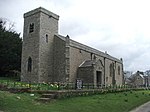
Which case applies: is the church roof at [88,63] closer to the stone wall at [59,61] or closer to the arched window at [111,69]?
the stone wall at [59,61]

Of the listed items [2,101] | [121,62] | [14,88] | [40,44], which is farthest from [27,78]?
[121,62]

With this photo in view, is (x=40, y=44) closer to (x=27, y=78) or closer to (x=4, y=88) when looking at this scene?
(x=27, y=78)

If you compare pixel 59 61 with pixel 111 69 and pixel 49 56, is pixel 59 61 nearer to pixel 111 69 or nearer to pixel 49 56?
pixel 49 56

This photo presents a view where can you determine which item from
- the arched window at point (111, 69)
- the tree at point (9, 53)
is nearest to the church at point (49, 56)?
the tree at point (9, 53)

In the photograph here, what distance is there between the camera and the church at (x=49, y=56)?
3906cm

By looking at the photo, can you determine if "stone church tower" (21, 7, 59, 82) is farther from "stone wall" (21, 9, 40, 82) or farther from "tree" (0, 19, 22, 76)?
"tree" (0, 19, 22, 76)

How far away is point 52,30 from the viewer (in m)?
42.2

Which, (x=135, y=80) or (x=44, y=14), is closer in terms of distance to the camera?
(x=44, y=14)

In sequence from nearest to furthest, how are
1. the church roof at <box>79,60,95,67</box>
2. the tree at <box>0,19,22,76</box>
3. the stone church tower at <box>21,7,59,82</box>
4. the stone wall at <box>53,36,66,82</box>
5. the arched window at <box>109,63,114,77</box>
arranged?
1. the stone church tower at <box>21,7,59,82</box>
2. the stone wall at <box>53,36,66,82</box>
3. the church roof at <box>79,60,95,67</box>
4. the tree at <box>0,19,22,76</box>
5. the arched window at <box>109,63,114,77</box>

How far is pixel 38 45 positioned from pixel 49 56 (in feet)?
9.88

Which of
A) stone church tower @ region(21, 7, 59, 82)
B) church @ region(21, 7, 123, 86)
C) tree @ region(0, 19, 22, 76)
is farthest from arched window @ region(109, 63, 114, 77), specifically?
tree @ region(0, 19, 22, 76)

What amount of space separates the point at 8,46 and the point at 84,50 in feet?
59.7

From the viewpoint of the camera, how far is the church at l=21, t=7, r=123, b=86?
128ft

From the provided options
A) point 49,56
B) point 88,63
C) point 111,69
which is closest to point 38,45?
point 49,56
